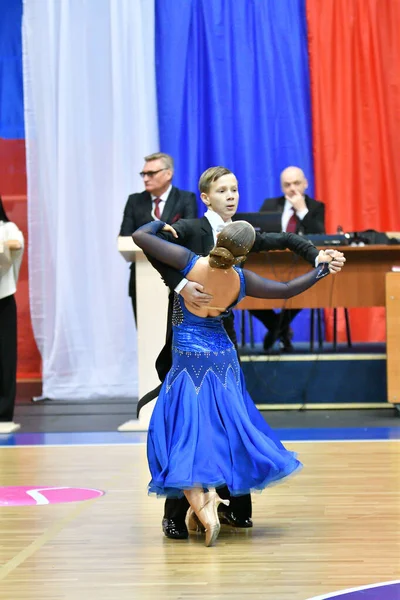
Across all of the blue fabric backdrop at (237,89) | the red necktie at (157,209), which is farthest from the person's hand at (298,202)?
the blue fabric backdrop at (237,89)

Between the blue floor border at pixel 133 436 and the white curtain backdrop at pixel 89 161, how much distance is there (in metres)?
2.35

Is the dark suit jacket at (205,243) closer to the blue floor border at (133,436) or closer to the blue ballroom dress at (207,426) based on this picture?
the blue ballroom dress at (207,426)

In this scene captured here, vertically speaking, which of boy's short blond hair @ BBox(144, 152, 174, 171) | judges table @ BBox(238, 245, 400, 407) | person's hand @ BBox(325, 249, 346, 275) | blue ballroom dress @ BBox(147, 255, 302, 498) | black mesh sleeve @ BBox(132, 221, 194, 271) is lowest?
blue ballroom dress @ BBox(147, 255, 302, 498)

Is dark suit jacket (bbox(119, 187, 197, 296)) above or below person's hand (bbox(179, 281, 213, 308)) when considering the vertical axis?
above

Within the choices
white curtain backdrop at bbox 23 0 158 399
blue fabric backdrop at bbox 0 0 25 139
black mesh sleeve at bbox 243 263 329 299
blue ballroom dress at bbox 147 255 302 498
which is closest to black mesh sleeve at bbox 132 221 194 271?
blue ballroom dress at bbox 147 255 302 498

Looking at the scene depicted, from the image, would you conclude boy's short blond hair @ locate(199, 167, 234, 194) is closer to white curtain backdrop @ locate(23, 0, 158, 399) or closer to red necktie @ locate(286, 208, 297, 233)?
red necktie @ locate(286, 208, 297, 233)

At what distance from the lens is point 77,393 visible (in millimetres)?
9242

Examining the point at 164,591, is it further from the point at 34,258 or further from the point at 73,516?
the point at 34,258

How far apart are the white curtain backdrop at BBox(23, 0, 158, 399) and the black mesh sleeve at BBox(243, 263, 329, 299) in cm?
537

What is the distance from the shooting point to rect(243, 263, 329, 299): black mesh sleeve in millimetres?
3943

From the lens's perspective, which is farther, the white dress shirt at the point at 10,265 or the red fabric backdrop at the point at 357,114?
the red fabric backdrop at the point at 357,114

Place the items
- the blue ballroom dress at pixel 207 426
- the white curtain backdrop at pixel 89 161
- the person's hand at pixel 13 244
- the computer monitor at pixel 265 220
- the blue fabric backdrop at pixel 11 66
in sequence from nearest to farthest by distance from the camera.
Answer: the blue ballroom dress at pixel 207 426 → the person's hand at pixel 13 244 → the computer monitor at pixel 265 220 → the white curtain backdrop at pixel 89 161 → the blue fabric backdrop at pixel 11 66

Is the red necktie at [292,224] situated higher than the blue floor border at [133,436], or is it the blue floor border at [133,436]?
the red necktie at [292,224]

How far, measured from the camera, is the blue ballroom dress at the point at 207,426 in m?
3.77
